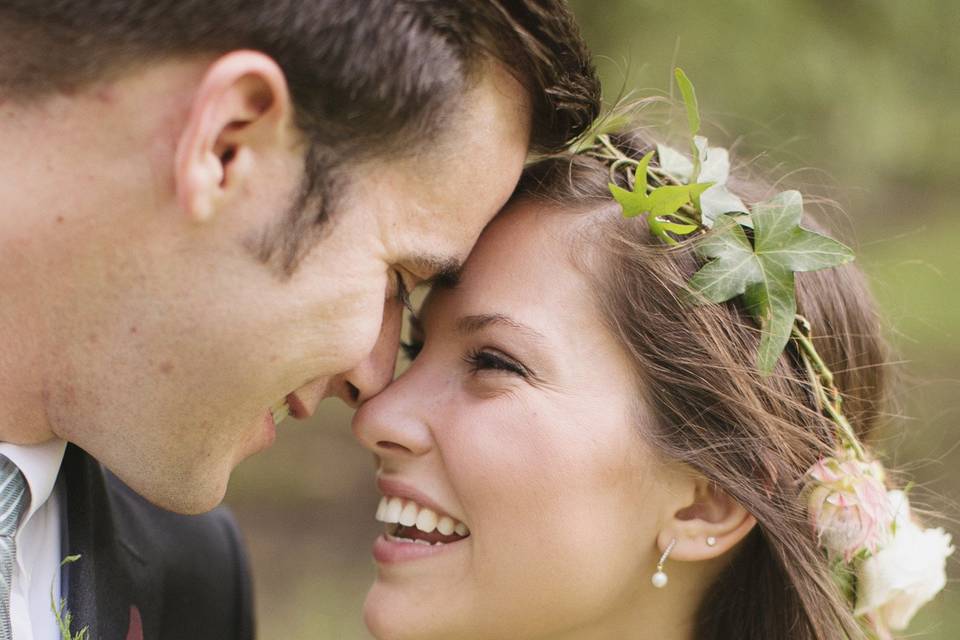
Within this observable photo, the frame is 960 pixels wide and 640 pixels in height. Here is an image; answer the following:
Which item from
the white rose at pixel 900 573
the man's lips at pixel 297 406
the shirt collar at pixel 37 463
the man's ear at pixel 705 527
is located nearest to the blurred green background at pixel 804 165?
the white rose at pixel 900 573

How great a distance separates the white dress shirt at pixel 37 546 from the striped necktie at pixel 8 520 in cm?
2

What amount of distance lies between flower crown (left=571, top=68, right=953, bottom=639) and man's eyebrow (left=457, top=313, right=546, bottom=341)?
0.38 metres

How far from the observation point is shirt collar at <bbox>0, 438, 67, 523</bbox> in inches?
100

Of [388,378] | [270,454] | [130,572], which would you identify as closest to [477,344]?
[388,378]

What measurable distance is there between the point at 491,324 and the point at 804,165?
14.6ft

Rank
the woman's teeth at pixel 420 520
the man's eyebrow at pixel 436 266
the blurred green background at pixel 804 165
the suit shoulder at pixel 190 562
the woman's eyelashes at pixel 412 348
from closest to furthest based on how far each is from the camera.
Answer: the man's eyebrow at pixel 436 266 < the woman's teeth at pixel 420 520 < the suit shoulder at pixel 190 562 < the woman's eyelashes at pixel 412 348 < the blurred green background at pixel 804 165

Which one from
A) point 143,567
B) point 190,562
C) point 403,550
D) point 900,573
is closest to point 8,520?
point 143,567

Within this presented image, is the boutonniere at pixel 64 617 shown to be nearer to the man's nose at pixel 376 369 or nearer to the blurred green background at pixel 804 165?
the man's nose at pixel 376 369

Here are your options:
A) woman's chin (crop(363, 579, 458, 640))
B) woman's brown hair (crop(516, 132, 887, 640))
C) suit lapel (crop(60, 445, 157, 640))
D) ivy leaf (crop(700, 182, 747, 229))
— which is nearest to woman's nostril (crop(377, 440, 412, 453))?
woman's chin (crop(363, 579, 458, 640))

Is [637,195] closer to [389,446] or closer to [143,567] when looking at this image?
[389,446]

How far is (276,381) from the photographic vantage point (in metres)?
2.54

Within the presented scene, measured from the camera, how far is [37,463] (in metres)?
2.58

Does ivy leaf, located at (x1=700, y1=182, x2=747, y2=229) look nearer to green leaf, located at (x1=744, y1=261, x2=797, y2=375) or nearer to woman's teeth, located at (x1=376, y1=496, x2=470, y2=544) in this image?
green leaf, located at (x1=744, y1=261, x2=797, y2=375)

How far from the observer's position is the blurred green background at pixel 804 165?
598 centimetres
